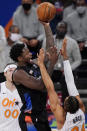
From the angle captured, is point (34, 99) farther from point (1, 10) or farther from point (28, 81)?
point (1, 10)

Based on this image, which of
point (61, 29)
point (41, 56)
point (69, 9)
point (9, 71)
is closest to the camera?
point (41, 56)

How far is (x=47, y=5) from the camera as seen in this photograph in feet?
20.2

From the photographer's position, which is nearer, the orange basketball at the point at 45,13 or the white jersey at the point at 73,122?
the white jersey at the point at 73,122

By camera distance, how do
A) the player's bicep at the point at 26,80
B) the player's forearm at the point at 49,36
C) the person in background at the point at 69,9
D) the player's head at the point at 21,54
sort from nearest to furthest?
1. the player's bicep at the point at 26,80
2. the player's forearm at the point at 49,36
3. the player's head at the point at 21,54
4. the person in background at the point at 69,9

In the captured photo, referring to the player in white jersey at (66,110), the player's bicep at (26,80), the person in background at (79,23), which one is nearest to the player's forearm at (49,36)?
the player in white jersey at (66,110)

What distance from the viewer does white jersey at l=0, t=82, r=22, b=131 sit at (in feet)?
16.8

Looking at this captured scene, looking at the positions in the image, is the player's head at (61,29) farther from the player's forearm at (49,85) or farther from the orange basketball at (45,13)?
the player's forearm at (49,85)

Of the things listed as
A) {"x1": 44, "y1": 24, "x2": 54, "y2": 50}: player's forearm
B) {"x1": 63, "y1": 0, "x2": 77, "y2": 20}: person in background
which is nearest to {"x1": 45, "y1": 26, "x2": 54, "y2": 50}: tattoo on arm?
{"x1": 44, "y1": 24, "x2": 54, "y2": 50}: player's forearm

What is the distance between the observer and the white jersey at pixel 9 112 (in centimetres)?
512

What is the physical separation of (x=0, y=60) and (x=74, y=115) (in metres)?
3.29

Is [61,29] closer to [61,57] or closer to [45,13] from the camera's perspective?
[61,57]

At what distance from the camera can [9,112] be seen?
5.12 m

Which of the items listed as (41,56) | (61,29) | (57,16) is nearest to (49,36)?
(41,56)

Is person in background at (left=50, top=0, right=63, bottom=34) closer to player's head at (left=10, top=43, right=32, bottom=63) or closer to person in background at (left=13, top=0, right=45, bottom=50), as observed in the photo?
person in background at (left=13, top=0, right=45, bottom=50)
